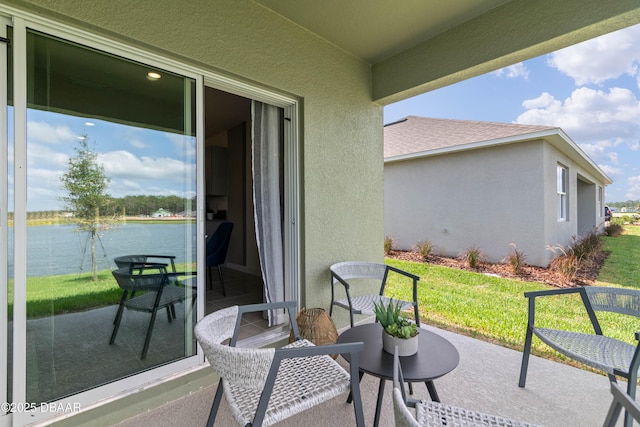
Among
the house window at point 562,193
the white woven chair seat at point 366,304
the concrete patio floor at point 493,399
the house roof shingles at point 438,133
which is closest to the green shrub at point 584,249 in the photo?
the house window at point 562,193

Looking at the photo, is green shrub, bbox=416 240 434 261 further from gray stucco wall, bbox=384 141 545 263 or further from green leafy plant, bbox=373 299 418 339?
green leafy plant, bbox=373 299 418 339

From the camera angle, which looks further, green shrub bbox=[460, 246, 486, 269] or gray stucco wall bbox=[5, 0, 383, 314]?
green shrub bbox=[460, 246, 486, 269]

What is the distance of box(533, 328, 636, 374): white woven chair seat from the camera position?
5.30 ft

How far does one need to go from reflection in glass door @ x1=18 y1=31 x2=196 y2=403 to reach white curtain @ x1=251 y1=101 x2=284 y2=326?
817 mm

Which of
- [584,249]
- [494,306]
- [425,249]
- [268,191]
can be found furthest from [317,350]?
[584,249]

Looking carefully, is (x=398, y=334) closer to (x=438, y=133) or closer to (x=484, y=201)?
(x=484, y=201)

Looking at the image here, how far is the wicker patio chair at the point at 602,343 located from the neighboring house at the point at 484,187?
515 cm

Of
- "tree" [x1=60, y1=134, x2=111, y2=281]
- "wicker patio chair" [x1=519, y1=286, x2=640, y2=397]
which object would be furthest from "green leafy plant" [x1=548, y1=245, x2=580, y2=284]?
"tree" [x1=60, y1=134, x2=111, y2=281]

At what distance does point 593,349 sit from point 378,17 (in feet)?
9.97

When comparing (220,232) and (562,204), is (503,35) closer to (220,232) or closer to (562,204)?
(220,232)

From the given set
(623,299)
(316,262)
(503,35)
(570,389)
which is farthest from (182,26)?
(570,389)

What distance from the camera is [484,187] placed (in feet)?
23.8

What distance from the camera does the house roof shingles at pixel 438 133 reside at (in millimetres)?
6949

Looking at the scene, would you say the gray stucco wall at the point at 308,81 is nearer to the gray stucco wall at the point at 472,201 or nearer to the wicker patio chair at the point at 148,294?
the wicker patio chair at the point at 148,294
